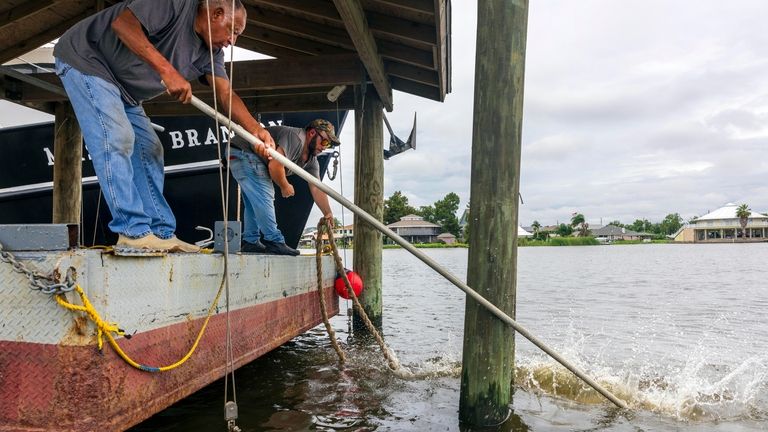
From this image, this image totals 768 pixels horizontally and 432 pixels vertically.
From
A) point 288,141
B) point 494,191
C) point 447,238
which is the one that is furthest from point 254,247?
point 447,238

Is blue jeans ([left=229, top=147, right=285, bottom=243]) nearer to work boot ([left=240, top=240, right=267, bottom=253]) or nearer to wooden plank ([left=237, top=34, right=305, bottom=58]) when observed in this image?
work boot ([left=240, top=240, right=267, bottom=253])

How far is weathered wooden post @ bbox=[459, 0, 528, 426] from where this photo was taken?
3.64 m

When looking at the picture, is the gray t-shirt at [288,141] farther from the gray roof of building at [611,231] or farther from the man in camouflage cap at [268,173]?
the gray roof of building at [611,231]

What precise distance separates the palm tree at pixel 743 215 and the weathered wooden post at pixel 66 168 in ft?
449

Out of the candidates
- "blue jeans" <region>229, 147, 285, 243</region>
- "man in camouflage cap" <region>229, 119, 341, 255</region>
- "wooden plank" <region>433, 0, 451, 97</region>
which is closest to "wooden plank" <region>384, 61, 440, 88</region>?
"wooden plank" <region>433, 0, 451, 97</region>

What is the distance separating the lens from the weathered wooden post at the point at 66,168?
780 cm

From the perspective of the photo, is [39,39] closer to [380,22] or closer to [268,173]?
[268,173]

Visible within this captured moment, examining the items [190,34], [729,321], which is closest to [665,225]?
[729,321]

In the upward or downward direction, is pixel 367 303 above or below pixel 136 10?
below

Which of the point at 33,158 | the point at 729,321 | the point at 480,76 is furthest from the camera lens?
the point at 729,321

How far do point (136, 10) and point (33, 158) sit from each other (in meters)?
8.12

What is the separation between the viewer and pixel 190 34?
3385 mm

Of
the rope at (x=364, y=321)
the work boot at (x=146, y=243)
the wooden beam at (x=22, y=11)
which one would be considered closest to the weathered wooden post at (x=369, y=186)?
the rope at (x=364, y=321)

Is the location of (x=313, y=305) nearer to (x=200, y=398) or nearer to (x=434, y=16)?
(x=200, y=398)
